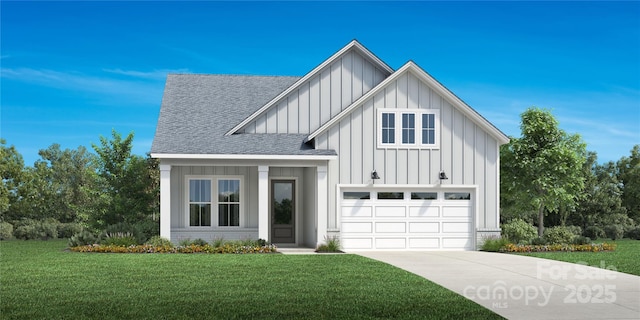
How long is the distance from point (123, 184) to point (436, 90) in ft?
44.4

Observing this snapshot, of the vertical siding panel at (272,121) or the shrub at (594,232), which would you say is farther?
the shrub at (594,232)

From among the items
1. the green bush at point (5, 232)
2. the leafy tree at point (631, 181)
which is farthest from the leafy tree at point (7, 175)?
the leafy tree at point (631, 181)

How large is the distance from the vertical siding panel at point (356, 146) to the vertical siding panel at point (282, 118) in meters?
2.76

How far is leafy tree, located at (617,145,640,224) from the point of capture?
42.3m

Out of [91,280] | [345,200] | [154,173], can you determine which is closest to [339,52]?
[345,200]

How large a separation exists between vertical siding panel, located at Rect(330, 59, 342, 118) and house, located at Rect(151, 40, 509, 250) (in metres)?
0.04

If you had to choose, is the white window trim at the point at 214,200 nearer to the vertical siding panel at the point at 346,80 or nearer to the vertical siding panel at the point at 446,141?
the vertical siding panel at the point at 346,80

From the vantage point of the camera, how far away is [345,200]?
24.0 metres

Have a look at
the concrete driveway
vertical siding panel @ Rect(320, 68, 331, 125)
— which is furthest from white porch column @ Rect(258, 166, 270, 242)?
the concrete driveway

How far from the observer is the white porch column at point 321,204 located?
23.5 meters

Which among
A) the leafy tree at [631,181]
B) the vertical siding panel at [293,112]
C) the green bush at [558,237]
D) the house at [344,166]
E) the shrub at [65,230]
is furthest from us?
the leafy tree at [631,181]

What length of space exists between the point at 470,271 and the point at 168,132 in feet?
42.0

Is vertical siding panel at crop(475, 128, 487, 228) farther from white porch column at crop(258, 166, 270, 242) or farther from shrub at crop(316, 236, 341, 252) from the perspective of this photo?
white porch column at crop(258, 166, 270, 242)

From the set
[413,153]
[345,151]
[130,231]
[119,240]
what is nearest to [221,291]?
[119,240]
